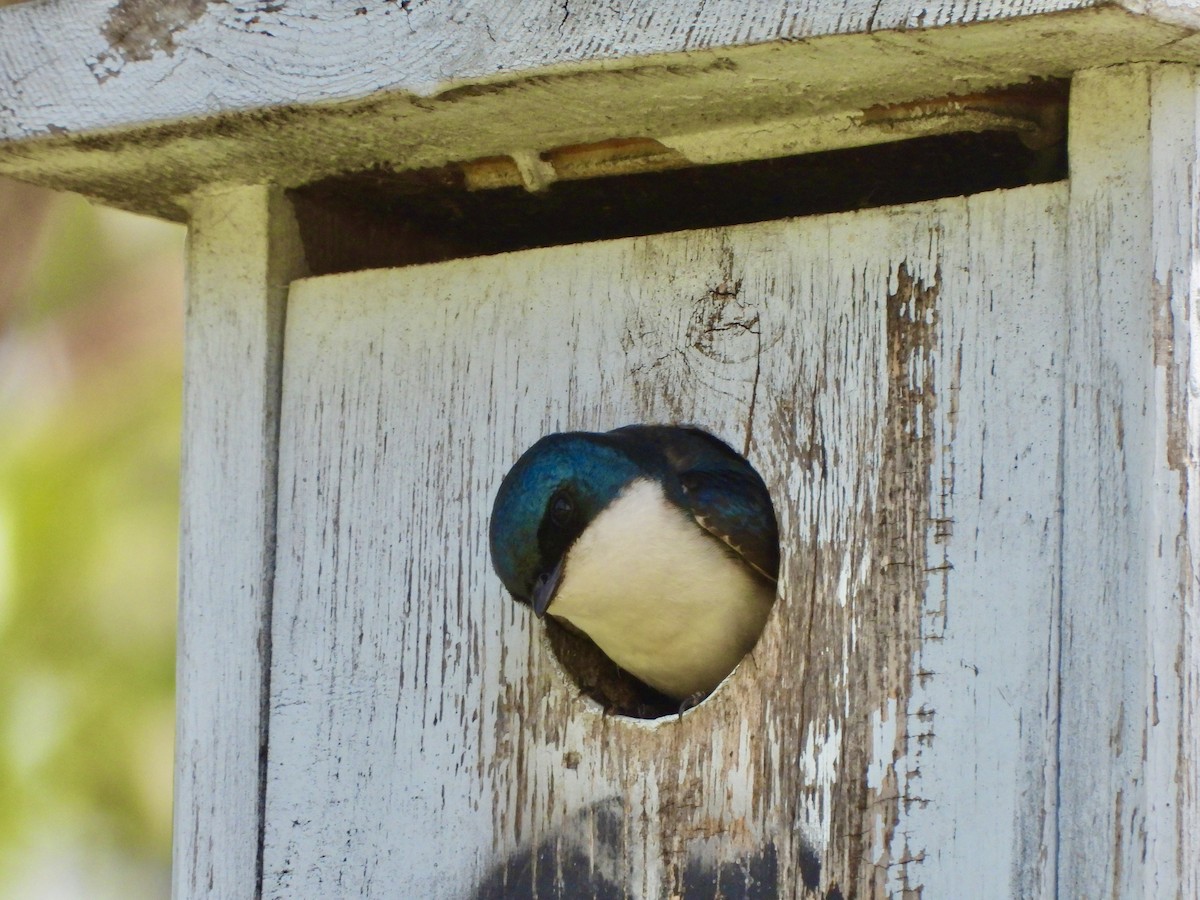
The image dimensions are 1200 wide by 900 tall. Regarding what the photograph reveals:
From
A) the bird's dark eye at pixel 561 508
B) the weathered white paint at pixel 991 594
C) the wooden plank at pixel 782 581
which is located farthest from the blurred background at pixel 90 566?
the weathered white paint at pixel 991 594

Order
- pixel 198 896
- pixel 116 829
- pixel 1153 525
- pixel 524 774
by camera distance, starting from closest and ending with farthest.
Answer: pixel 1153 525, pixel 524 774, pixel 198 896, pixel 116 829

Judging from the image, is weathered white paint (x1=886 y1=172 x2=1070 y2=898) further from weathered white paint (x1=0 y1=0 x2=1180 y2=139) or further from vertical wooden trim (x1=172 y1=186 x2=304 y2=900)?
vertical wooden trim (x1=172 y1=186 x2=304 y2=900)

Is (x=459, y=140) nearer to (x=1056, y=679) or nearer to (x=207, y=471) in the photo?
Answer: (x=207, y=471)

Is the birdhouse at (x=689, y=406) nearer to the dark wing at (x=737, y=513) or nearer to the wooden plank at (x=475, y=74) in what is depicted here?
the wooden plank at (x=475, y=74)

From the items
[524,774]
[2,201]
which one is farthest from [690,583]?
[2,201]

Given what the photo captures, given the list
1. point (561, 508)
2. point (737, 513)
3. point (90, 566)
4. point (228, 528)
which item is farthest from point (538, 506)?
point (90, 566)

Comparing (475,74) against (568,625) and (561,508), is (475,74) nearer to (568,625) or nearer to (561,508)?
(561,508)

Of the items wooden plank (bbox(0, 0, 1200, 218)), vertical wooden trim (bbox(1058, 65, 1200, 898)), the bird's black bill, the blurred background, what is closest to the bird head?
the bird's black bill
